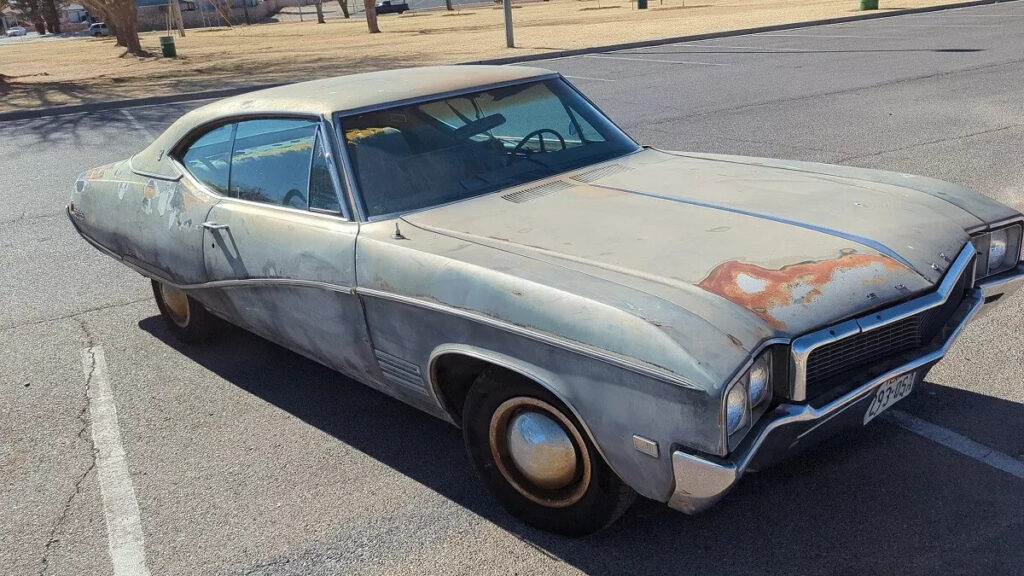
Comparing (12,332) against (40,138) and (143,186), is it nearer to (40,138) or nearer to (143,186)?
(143,186)

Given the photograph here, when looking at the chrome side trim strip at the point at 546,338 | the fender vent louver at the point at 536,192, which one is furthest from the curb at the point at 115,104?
the chrome side trim strip at the point at 546,338

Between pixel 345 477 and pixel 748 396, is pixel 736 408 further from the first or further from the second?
pixel 345 477

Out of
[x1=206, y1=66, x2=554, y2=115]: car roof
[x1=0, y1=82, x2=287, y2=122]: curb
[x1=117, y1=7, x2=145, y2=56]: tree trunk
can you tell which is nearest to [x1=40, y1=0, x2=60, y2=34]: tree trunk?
Result: [x1=117, y1=7, x2=145, y2=56]: tree trunk

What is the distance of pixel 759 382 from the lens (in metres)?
2.48

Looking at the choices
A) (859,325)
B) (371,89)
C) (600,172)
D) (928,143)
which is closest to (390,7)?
(928,143)

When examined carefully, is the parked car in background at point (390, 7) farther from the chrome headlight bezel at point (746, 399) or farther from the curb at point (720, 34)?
the chrome headlight bezel at point (746, 399)

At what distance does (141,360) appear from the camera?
4727 millimetres

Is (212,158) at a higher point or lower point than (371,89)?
lower

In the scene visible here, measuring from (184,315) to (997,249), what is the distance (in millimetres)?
3847

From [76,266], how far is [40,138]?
24.5 ft

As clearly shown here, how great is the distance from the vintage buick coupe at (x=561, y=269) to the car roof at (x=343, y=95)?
0.06ft

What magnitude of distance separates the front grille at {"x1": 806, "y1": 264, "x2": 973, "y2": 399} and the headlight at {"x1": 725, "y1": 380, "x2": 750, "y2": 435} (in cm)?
29

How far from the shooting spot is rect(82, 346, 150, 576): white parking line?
3.07 metres

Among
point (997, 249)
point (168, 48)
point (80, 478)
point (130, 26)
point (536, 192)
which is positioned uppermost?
Answer: point (130, 26)
